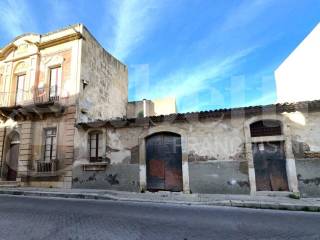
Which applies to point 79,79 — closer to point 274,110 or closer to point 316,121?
point 274,110

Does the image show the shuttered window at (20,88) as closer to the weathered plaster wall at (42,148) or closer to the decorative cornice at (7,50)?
the weathered plaster wall at (42,148)

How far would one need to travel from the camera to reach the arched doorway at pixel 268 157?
946cm

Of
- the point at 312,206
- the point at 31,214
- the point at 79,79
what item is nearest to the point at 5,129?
the point at 79,79

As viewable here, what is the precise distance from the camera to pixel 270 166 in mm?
9664

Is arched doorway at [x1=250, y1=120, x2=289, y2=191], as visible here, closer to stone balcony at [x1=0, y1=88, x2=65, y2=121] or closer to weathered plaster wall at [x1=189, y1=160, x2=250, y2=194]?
weathered plaster wall at [x1=189, y1=160, x2=250, y2=194]

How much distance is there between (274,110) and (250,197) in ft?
12.0

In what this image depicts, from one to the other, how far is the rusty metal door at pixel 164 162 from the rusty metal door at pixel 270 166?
330cm

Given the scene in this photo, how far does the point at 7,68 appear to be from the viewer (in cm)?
1574

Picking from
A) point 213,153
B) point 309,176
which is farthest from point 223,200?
point 309,176

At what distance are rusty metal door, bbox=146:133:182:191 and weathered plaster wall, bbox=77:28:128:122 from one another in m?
4.79

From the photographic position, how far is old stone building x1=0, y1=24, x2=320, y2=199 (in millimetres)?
9508

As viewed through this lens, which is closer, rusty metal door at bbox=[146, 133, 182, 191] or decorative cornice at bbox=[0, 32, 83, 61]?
rusty metal door at bbox=[146, 133, 182, 191]

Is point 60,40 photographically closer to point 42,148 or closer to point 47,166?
point 42,148

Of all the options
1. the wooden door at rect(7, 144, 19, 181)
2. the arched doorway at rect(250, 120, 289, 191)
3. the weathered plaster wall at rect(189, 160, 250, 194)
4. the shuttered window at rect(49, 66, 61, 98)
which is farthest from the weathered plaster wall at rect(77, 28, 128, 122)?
the arched doorway at rect(250, 120, 289, 191)
